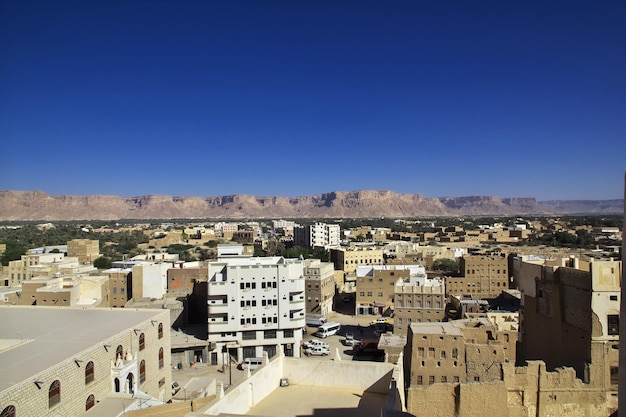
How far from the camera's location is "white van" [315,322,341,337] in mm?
35938

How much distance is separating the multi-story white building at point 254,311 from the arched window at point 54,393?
690 inches

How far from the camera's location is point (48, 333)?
16641 millimetres

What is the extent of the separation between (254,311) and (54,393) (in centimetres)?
1865

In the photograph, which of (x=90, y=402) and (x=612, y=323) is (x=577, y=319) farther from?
(x=90, y=402)

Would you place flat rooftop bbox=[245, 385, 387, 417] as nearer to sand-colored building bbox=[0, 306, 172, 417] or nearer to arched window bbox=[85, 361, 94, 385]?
sand-colored building bbox=[0, 306, 172, 417]

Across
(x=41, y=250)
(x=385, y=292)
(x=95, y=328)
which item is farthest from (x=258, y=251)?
(x=95, y=328)

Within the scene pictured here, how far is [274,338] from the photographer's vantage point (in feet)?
104

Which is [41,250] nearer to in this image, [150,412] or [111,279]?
[111,279]

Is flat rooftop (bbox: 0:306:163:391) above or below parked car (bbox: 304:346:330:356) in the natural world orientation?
above

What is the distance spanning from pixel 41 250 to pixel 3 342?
6248 centimetres

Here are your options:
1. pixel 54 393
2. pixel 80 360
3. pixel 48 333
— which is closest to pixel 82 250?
pixel 48 333

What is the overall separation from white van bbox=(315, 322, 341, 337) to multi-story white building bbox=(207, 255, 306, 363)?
4.11 meters

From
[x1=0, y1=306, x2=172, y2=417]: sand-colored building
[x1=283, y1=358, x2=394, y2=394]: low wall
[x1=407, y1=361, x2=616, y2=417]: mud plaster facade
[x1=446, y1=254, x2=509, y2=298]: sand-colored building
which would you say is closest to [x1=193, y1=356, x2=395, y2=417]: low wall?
[x1=283, y1=358, x2=394, y2=394]: low wall

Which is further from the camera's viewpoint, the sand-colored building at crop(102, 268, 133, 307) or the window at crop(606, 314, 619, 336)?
the sand-colored building at crop(102, 268, 133, 307)
